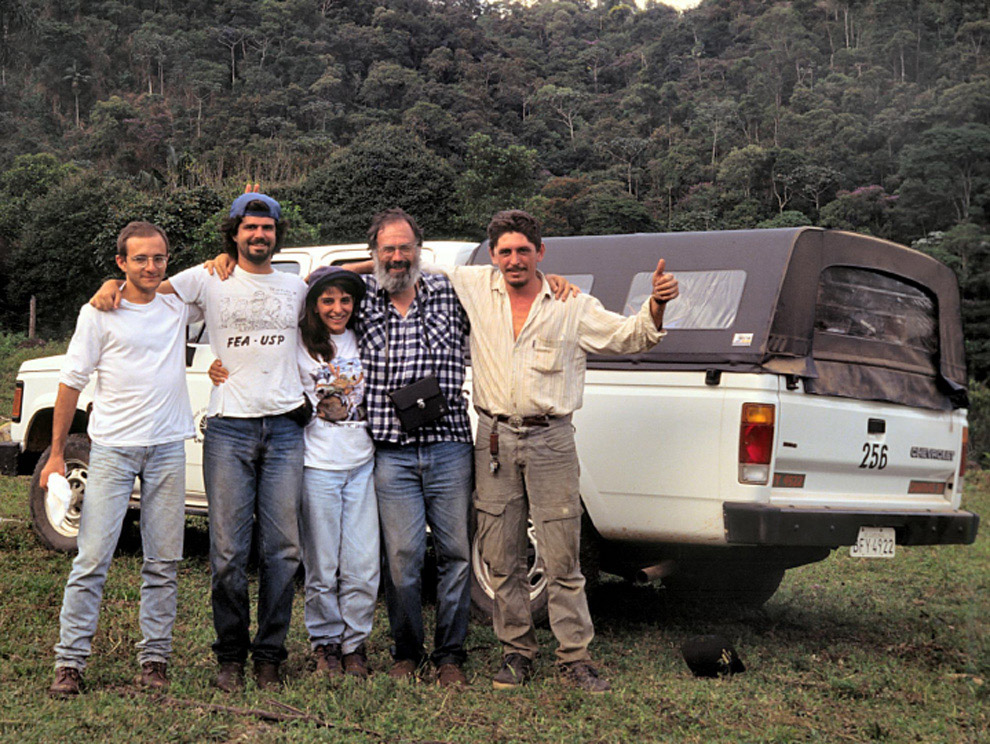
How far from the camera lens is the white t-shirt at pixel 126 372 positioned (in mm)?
4508

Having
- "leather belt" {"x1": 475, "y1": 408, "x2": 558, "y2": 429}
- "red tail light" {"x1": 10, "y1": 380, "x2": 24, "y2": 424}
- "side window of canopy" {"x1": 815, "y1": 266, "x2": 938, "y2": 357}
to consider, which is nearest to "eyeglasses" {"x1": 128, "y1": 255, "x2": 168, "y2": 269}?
"leather belt" {"x1": 475, "y1": 408, "x2": 558, "y2": 429}

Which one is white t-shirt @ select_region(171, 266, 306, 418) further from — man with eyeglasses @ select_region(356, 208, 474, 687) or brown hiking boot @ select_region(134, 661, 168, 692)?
brown hiking boot @ select_region(134, 661, 168, 692)

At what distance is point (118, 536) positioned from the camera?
4.53m

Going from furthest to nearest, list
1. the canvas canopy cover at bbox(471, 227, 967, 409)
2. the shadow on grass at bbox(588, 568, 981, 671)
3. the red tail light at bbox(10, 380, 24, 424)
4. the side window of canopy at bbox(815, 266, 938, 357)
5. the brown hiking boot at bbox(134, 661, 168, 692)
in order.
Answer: the red tail light at bbox(10, 380, 24, 424) < the shadow on grass at bbox(588, 568, 981, 671) < the side window of canopy at bbox(815, 266, 938, 357) < the canvas canopy cover at bbox(471, 227, 967, 409) < the brown hiking boot at bbox(134, 661, 168, 692)

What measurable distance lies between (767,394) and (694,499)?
581mm

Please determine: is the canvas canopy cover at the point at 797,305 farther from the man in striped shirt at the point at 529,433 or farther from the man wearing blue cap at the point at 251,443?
the man wearing blue cap at the point at 251,443

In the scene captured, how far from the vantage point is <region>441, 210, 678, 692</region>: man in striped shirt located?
4.76m

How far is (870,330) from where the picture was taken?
5777mm

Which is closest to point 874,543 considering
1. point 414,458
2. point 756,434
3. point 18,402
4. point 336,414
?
point 756,434

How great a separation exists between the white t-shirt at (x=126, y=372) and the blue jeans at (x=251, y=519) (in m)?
0.24

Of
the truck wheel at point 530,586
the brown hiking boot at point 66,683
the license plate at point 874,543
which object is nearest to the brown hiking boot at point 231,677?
the brown hiking boot at point 66,683

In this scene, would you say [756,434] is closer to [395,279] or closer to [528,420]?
[528,420]

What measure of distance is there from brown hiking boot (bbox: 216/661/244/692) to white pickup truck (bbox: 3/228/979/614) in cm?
154

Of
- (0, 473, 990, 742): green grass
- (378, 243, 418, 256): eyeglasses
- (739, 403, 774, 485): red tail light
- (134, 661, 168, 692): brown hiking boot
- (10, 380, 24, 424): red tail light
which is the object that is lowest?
(0, 473, 990, 742): green grass
